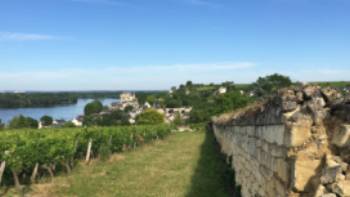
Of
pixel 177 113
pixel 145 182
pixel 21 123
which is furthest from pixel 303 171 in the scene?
pixel 177 113

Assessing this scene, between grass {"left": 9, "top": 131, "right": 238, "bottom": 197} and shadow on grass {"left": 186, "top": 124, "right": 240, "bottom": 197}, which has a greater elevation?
shadow on grass {"left": 186, "top": 124, "right": 240, "bottom": 197}

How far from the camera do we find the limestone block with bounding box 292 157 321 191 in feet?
11.1

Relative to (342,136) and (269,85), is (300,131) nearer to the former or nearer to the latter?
(342,136)

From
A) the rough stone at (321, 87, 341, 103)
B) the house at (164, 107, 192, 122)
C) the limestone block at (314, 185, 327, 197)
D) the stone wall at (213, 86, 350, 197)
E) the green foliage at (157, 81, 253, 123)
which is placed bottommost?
the house at (164, 107, 192, 122)

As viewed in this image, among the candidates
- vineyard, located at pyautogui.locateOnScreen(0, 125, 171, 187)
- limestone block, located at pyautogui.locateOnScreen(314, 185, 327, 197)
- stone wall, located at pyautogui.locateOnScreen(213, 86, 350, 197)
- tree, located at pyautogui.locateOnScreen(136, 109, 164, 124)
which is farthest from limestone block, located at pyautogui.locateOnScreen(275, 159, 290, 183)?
tree, located at pyautogui.locateOnScreen(136, 109, 164, 124)

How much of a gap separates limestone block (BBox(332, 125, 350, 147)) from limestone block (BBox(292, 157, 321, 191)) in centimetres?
25

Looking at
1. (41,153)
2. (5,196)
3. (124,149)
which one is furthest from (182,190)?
(124,149)

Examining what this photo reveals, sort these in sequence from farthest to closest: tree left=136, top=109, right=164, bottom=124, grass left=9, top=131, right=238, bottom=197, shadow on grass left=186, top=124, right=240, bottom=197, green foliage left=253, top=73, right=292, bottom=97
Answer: tree left=136, top=109, right=164, bottom=124 < grass left=9, top=131, right=238, bottom=197 < shadow on grass left=186, top=124, right=240, bottom=197 < green foliage left=253, top=73, right=292, bottom=97

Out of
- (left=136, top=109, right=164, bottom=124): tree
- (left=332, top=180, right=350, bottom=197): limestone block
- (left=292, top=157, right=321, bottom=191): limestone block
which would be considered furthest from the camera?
(left=136, top=109, right=164, bottom=124): tree

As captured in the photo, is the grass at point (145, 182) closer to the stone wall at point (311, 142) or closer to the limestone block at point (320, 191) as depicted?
the stone wall at point (311, 142)

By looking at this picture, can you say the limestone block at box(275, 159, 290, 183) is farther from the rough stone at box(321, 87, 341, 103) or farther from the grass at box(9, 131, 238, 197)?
the grass at box(9, 131, 238, 197)

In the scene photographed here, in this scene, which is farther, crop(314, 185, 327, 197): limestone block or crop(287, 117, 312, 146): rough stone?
crop(287, 117, 312, 146): rough stone

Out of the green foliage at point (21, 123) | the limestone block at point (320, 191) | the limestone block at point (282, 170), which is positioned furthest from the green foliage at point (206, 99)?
the green foliage at point (21, 123)

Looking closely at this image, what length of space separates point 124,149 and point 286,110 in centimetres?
2226
